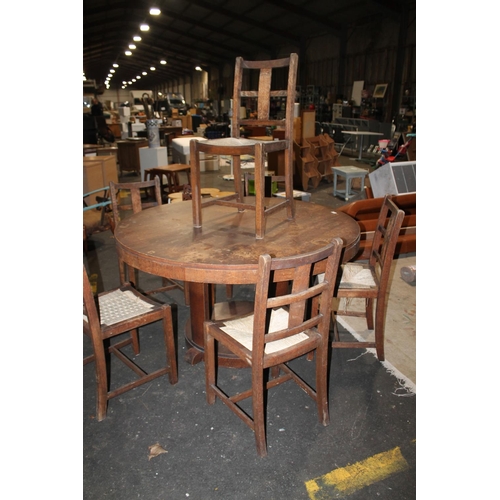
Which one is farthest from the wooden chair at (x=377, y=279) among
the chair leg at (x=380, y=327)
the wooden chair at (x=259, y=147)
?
the wooden chair at (x=259, y=147)

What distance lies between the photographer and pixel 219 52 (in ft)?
67.9

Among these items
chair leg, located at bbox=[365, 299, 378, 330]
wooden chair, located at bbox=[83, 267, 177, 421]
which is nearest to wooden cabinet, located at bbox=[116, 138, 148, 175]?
wooden chair, located at bbox=[83, 267, 177, 421]

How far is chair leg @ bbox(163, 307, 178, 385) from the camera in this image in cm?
216

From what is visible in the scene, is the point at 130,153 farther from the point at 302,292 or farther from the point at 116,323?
the point at 302,292

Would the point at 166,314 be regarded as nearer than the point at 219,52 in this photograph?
Yes

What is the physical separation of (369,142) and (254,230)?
36.5 ft

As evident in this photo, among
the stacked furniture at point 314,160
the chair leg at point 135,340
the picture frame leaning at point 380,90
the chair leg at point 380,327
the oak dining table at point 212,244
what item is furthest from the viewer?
the picture frame leaning at point 380,90

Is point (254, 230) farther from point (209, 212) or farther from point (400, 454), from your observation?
point (400, 454)

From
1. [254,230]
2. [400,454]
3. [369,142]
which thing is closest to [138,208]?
[254,230]

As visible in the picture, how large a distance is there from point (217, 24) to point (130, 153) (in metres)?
10.5

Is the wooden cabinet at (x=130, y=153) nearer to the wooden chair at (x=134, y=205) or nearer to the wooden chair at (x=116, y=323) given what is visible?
the wooden chair at (x=134, y=205)

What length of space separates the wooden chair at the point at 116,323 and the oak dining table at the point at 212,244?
24 cm

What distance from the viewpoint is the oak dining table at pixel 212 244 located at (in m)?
1.83

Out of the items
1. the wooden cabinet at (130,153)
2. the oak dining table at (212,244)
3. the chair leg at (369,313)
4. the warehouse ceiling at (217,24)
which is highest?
the warehouse ceiling at (217,24)
